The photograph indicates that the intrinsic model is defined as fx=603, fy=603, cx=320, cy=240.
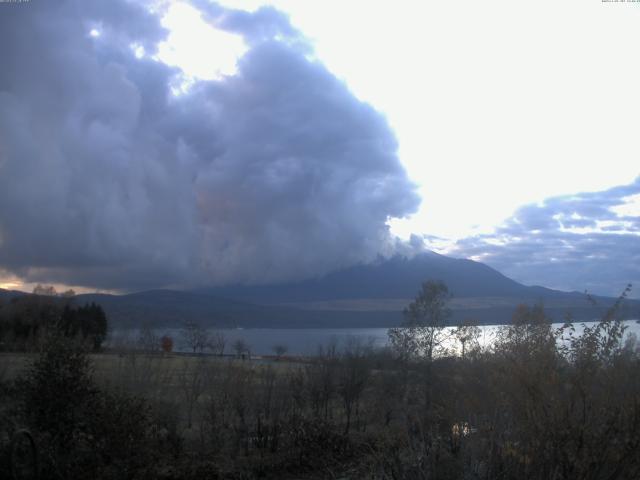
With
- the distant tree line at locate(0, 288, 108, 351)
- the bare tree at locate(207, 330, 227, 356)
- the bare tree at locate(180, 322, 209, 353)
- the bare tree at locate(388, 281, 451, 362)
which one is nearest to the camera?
the bare tree at locate(388, 281, 451, 362)

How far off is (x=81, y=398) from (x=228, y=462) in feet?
22.6

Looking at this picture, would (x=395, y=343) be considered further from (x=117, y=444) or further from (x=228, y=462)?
(x=117, y=444)

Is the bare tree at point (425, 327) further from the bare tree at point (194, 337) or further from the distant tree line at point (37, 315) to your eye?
the bare tree at point (194, 337)

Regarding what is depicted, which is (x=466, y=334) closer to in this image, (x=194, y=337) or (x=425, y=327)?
(x=425, y=327)

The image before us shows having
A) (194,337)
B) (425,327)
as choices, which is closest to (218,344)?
(194,337)

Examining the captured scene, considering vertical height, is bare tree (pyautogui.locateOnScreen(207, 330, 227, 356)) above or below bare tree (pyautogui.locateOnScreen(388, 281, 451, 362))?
below

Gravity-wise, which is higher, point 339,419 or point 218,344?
point 339,419

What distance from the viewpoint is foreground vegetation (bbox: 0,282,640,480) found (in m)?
7.32

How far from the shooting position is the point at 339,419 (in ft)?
91.9

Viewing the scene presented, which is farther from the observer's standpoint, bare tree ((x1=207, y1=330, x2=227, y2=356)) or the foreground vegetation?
bare tree ((x1=207, y1=330, x2=227, y2=356))

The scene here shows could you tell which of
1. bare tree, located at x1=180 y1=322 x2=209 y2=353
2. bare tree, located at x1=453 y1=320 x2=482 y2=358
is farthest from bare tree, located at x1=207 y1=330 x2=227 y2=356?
bare tree, located at x1=453 y1=320 x2=482 y2=358

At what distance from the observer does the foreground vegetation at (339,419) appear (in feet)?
24.0

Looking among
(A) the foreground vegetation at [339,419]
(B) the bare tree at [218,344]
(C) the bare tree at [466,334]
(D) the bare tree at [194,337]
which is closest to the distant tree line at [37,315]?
(B) the bare tree at [218,344]

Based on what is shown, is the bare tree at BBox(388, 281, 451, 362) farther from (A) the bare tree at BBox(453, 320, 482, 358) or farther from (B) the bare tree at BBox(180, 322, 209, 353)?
(B) the bare tree at BBox(180, 322, 209, 353)
